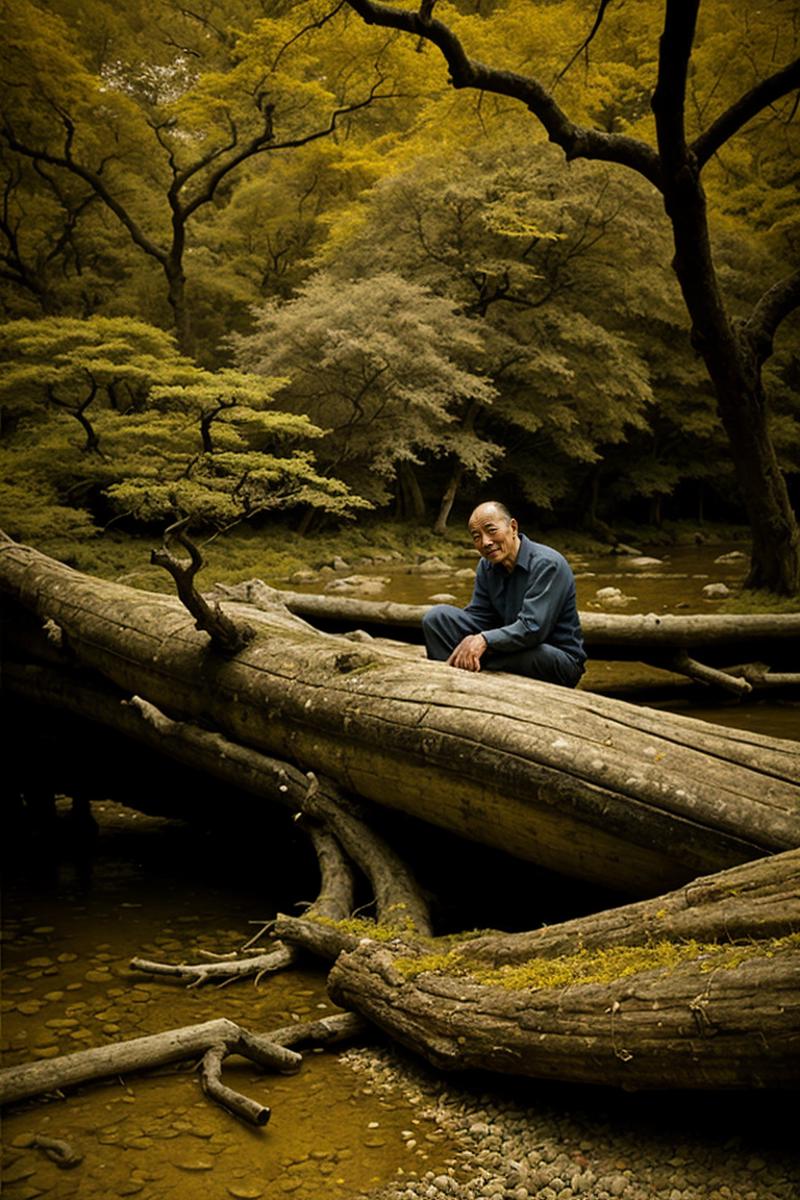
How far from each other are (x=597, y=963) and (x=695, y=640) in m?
4.75

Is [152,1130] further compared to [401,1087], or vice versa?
[401,1087]

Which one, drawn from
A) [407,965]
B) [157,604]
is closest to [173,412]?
[157,604]

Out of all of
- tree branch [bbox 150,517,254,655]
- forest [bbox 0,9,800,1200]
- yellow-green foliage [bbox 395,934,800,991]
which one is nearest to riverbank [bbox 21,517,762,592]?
forest [bbox 0,9,800,1200]

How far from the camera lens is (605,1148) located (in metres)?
1.99

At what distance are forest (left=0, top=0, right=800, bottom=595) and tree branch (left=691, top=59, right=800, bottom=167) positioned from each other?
11.6ft

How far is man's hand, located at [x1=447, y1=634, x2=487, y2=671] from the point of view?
3.66 m

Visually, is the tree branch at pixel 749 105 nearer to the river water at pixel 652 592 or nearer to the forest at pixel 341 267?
the forest at pixel 341 267

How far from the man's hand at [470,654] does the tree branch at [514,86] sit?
226 inches

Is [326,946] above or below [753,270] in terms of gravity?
below

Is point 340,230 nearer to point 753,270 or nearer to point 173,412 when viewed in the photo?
point 173,412

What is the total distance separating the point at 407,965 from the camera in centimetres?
257

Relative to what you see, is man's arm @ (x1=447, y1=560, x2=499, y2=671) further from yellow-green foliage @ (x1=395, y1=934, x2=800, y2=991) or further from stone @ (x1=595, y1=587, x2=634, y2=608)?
stone @ (x1=595, y1=587, x2=634, y2=608)

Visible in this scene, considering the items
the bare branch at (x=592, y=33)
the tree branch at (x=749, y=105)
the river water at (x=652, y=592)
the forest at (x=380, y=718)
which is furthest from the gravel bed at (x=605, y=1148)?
the bare branch at (x=592, y=33)

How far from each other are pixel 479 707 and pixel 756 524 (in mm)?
7266
